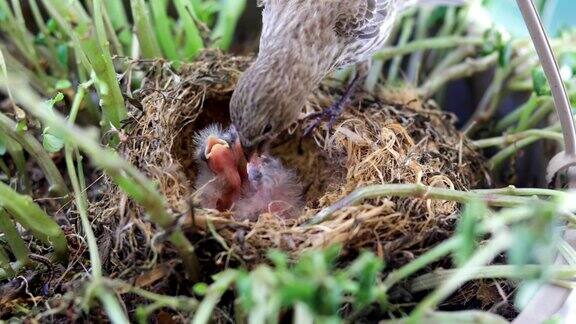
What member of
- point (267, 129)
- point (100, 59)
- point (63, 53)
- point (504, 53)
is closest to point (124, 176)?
point (100, 59)

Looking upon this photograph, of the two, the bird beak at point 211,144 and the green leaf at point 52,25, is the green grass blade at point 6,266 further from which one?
the green leaf at point 52,25

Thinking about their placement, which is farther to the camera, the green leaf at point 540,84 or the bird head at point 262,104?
the green leaf at point 540,84

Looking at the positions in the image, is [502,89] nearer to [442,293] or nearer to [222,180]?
[222,180]

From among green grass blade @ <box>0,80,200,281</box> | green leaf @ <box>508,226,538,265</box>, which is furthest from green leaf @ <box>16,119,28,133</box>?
green leaf @ <box>508,226,538,265</box>

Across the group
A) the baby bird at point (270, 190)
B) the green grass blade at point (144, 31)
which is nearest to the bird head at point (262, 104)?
the baby bird at point (270, 190)

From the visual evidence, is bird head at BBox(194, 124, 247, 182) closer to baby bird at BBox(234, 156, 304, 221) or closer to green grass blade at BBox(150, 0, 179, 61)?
baby bird at BBox(234, 156, 304, 221)

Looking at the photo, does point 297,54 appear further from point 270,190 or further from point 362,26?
→ point 270,190

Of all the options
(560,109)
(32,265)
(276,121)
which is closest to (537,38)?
(560,109)
